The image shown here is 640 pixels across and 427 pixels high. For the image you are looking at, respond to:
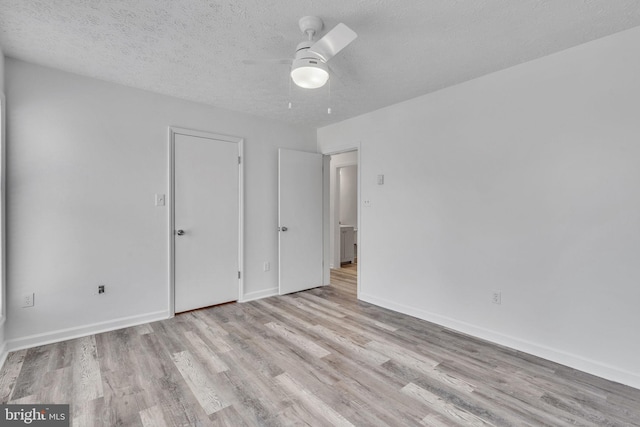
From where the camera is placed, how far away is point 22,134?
8.13ft

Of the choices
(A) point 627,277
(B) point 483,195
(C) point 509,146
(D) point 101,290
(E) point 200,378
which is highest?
(C) point 509,146

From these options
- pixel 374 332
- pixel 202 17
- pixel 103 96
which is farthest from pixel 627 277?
pixel 103 96

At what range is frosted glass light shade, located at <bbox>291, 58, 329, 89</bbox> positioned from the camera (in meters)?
1.86

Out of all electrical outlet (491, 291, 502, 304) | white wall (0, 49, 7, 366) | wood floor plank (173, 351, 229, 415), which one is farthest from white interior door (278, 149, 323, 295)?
white wall (0, 49, 7, 366)

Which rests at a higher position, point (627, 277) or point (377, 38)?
point (377, 38)

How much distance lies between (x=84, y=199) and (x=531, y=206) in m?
4.03

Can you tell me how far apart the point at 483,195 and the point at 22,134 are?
4.12 m

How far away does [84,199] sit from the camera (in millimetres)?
2752

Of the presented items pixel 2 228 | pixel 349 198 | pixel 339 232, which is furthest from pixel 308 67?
pixel 349 198

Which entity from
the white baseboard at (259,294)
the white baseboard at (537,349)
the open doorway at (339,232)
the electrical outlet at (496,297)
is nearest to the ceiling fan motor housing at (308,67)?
the electrical outlet at (496,297)

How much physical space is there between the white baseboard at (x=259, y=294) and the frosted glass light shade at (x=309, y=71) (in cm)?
282

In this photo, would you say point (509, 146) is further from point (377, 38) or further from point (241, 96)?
point (241, 96)

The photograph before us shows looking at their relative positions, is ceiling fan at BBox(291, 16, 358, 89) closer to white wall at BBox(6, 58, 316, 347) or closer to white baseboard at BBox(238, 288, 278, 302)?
white wall at BBox(6, 58, 316, 347)

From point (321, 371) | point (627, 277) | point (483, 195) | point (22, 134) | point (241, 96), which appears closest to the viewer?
point (627, 277)
